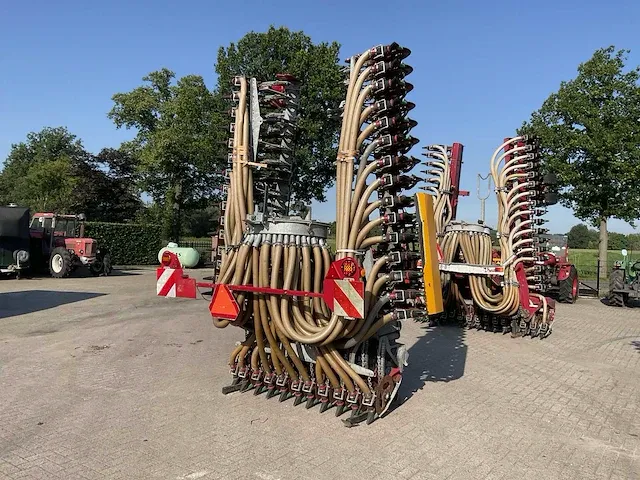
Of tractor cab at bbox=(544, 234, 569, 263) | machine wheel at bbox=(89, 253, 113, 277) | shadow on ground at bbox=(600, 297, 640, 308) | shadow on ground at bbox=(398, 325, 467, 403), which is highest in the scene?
tractor cab at bbox=(544, 234, 569, 263)

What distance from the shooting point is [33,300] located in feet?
42.6

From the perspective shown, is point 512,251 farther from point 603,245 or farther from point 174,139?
point 174,139

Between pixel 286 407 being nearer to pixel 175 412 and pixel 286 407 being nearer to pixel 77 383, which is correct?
pixel 175 412

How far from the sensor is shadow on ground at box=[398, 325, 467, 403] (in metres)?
6.45

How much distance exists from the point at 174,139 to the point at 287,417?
85.6 ft

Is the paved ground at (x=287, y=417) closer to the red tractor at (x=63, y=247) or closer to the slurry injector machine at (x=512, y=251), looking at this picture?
the slurry injector machine at (x=512, y=251)

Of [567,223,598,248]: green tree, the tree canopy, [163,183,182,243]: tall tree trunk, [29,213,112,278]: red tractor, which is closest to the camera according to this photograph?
[29,213,112,278]: red tractor

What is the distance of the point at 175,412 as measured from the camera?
5.08 metres

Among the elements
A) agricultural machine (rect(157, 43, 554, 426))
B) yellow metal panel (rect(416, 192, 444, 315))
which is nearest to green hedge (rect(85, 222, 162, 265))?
agricultural machine (rect(157, 43, 554, 426))

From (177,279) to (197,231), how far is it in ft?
158

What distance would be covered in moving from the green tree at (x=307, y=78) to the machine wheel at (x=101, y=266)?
8130 mm

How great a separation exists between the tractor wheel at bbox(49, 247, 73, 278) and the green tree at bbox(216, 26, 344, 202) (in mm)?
9158

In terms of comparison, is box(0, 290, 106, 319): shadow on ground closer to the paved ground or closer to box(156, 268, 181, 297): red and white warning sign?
the paved ground

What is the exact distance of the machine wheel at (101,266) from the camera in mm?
20656
